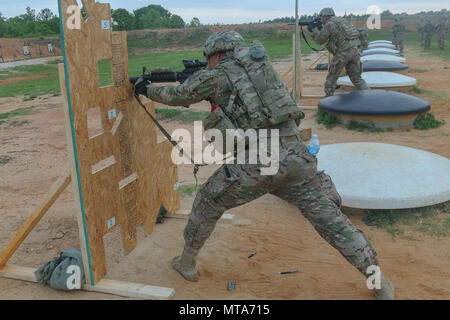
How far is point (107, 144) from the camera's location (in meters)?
3.34

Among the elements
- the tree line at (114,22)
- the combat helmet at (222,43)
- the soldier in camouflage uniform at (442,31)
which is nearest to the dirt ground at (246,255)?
the combat helmet at (222,43)

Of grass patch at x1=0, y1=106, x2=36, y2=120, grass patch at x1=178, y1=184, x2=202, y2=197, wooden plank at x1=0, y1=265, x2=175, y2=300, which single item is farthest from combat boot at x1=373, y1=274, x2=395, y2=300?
grass patch at x1=0, y1=106, x2=36, y2=120

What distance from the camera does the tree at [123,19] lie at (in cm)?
4469

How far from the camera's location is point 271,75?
2936 mm

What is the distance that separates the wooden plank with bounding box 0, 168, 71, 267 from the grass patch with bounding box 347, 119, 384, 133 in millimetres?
6204

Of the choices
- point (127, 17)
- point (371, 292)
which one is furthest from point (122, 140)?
point (127, 17)

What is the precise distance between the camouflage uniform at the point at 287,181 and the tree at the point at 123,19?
143 ft

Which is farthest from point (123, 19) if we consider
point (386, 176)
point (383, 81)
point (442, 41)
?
point (386, 176)

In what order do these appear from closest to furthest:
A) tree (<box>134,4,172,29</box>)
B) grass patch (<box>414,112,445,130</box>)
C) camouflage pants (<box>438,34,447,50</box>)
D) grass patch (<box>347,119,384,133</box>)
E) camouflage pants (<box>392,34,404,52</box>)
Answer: grass patch (<box>347,119,384,133</box>), grass patch (<box>414,112,445,130</box>), camouflage pants (<box>438,34,447,50</box>), camouflage pants (<box>392,34,404,52</box>), tree (<box>134,4,172,29</box>)

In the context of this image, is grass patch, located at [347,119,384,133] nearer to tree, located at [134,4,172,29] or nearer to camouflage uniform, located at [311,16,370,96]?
camouflage uniform, located at [311,16,370,96]

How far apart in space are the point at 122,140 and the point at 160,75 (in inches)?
25.1

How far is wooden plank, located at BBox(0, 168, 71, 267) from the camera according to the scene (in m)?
3.36

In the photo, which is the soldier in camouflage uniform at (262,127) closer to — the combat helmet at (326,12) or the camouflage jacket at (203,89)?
the camouflage jacket at (203,89)
